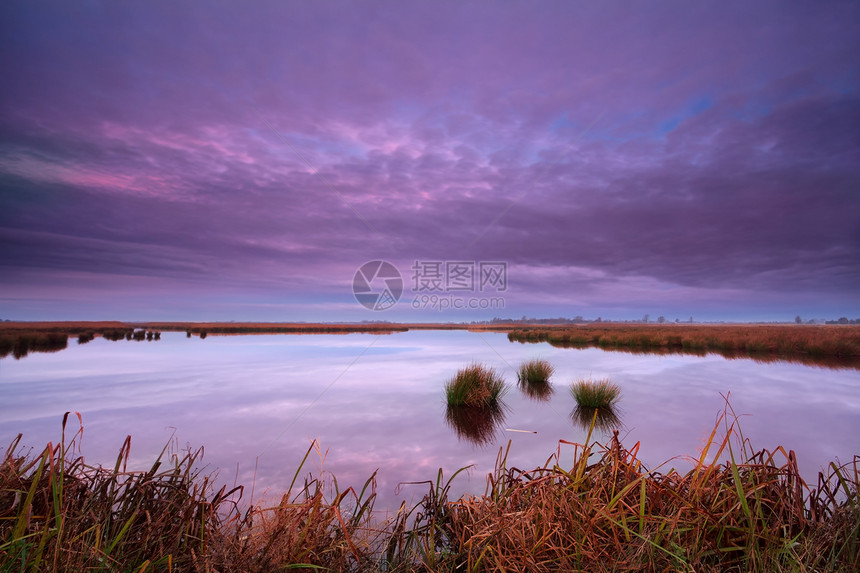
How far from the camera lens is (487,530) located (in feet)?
10.7

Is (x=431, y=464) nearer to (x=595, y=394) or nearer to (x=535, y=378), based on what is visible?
(x=595, y=394)

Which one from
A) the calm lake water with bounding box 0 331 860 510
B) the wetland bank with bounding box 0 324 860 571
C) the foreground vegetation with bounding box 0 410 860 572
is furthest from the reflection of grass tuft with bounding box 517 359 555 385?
the foreground vegetation with bounding box 0 410 860 572

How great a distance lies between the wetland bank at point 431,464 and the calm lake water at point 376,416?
93 millimetres

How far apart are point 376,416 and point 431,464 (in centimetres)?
488

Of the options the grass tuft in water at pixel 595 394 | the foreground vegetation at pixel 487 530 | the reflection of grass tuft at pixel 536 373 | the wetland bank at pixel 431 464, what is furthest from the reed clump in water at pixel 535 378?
the foreground vegetation at pixel 487 530

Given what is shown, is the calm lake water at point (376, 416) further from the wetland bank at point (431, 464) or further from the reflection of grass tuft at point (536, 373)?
the reflection of grass tuft at point (536, 373)

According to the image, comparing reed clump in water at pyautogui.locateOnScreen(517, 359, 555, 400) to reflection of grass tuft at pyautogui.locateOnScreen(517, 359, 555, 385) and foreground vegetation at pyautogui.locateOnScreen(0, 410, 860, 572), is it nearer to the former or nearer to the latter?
reflection of grass tuft at pyautogui.locateOnScreen(517, 359, 555, 385)

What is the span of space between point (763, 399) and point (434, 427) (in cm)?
1282

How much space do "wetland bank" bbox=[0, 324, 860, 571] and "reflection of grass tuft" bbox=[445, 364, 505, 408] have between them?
2.01 feet

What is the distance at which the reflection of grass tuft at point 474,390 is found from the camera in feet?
42.1

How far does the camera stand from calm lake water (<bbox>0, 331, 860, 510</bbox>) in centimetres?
783

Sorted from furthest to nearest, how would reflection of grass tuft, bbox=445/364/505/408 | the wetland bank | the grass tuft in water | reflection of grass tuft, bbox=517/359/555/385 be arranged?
reflection of grass tuft, bbox=517/359/555/385, reflection of grass tuft, bbox=445/364/505/408, the grass tuft in water, the wetland bank

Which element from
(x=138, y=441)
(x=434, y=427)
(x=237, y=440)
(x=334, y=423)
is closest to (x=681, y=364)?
(x=434, y=427)

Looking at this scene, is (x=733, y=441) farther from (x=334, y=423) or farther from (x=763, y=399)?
(x=334, y=423)
